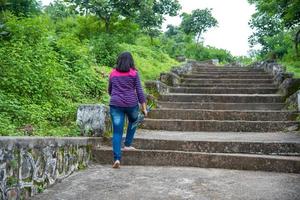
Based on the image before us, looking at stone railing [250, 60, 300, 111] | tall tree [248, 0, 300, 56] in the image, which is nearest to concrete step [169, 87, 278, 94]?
stone railing [250, 60, 300, 111]

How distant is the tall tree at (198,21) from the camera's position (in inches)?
1083

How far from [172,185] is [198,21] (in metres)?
25.2

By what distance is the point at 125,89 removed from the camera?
5215mm

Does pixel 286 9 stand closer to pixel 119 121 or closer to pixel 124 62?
pixel 124 62

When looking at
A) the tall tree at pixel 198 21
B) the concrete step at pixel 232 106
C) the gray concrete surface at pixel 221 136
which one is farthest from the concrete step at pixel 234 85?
the tall tree at pixel 198 21

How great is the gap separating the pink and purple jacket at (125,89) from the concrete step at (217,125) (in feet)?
6.84

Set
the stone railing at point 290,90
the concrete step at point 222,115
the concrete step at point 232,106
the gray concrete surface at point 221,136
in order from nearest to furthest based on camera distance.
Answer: the gray concrete surface at point 221,136 < the concrete step at point 222,115 < the stone railing at point 290,90 < the concrete step at point 232,106

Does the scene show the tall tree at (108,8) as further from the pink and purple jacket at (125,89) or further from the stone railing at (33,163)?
the stone railing at (33,163)

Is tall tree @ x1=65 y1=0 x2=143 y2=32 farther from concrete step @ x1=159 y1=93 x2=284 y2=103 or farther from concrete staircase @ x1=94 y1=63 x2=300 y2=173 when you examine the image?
concrete step @ x1=159 y1=93 x2=284 y2=103

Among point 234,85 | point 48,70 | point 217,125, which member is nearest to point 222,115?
point 217,125

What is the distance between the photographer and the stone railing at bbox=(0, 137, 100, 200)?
10.1 feet

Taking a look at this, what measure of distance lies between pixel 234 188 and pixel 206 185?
339 mm

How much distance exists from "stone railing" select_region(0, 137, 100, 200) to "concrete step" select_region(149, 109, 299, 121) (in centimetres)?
327

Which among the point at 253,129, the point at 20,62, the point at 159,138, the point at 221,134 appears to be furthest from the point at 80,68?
the point at 253,129
